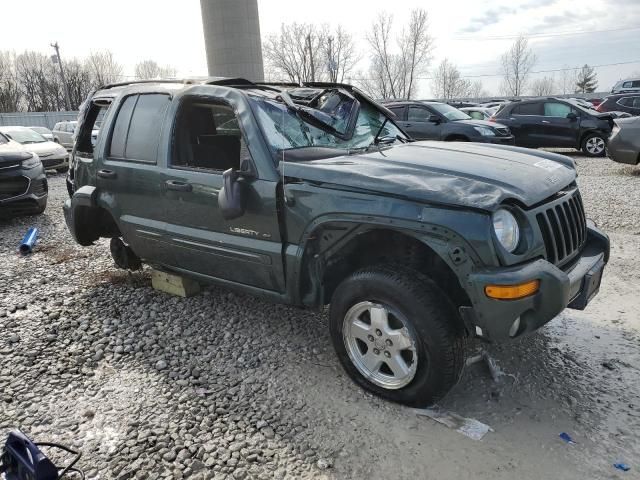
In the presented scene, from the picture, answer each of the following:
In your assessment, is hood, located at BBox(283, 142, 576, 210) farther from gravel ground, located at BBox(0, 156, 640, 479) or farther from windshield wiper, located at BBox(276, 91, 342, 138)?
gravel ground, located at BBox(0, 156, 640, 479)

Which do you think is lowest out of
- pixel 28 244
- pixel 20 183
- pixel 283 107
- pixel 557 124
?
pixel 28 244

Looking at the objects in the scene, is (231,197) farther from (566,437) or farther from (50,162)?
(50,162)

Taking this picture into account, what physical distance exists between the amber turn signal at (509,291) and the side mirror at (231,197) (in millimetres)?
1540

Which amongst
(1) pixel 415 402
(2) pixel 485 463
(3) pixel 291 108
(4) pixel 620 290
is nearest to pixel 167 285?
(3) pixel 291 108

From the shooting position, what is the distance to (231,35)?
2575 cm

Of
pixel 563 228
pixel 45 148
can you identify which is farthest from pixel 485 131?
pixel 45 148

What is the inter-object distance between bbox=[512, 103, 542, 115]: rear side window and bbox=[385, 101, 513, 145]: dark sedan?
5.60 feet

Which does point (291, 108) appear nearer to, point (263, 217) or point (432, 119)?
point (263, 217)

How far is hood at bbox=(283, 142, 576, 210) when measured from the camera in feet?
8.32

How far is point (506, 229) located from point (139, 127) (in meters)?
3.00

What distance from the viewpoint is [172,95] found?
3834 mm

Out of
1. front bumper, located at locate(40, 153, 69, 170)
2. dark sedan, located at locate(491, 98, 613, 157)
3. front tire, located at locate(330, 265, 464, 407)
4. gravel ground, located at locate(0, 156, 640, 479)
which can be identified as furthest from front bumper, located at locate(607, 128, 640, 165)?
front bumper, located at locate(40, 153, 69, 170)

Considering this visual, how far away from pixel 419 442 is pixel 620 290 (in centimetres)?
284

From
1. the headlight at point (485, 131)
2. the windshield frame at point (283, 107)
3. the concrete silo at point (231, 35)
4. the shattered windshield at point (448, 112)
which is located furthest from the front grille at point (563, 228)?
the concrete silo at point (231, 35)
